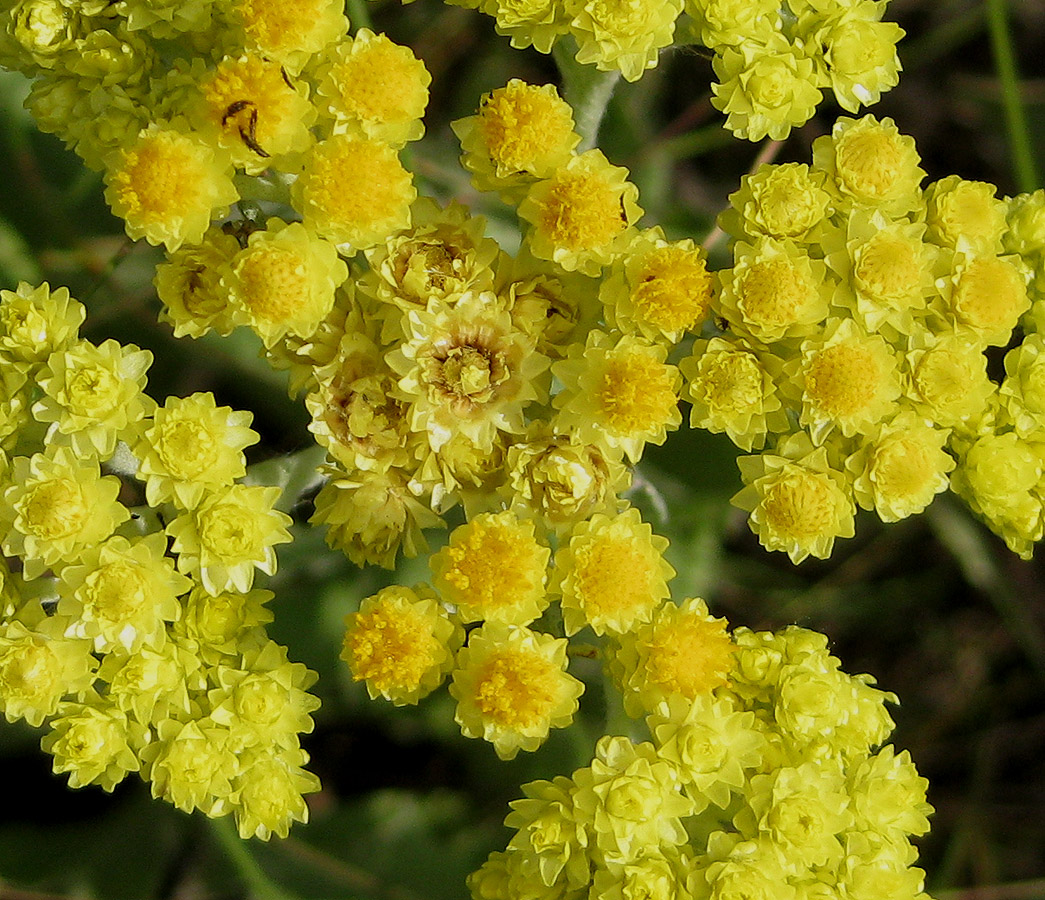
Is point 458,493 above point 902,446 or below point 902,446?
below

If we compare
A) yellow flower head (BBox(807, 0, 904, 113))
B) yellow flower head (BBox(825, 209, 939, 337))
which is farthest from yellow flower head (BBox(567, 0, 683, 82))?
yellow flower head (BBox(825, 209, 939, 337))

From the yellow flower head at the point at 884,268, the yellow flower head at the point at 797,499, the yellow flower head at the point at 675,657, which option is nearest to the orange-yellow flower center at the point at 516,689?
the yellow flower head at the point at 675,657

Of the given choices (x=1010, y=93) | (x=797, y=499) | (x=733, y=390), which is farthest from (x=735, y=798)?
(x=1010, y=93)

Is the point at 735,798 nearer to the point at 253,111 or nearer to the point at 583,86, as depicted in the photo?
the point at 583,86

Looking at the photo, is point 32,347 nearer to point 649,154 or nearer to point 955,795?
point 649,154

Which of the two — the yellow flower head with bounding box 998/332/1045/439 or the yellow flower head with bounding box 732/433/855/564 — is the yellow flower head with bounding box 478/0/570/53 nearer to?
the yellow flower head with bounding box 732/433/855/564

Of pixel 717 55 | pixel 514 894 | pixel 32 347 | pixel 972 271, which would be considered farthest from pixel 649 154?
pixel 514 894
